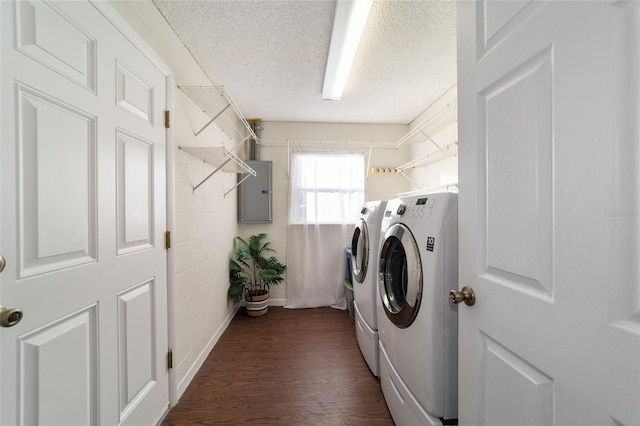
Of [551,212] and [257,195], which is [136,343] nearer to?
[551,212]

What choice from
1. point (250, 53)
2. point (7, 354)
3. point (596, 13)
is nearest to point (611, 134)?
point (596, 13)

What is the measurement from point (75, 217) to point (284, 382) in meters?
1.56

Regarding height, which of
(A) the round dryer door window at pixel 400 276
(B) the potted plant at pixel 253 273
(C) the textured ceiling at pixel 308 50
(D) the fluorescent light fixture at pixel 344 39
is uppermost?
(C) the textured ceiling at pixel 308 50

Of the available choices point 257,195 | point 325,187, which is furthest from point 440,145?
point 257,195

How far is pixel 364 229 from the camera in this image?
1.95 meters

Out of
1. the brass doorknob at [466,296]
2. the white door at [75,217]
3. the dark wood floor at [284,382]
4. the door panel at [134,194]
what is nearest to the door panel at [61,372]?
the white door at [75,217]

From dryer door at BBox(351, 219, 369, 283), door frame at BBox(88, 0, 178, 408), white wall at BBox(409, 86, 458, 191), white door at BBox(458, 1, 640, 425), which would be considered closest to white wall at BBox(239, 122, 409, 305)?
white wall at BBox(409, 86, 458, 191)

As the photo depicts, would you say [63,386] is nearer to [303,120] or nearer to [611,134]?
[611,134]

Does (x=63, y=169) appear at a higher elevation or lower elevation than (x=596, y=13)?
lower

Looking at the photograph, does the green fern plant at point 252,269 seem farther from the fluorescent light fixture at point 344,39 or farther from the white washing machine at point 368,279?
the fluorescent light fixture at point 344,39

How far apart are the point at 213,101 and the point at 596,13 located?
207cm

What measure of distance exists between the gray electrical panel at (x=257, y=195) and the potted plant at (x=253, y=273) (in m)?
0.25

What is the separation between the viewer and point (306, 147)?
3061mm

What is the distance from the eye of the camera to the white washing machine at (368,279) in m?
Answer: 1.67
